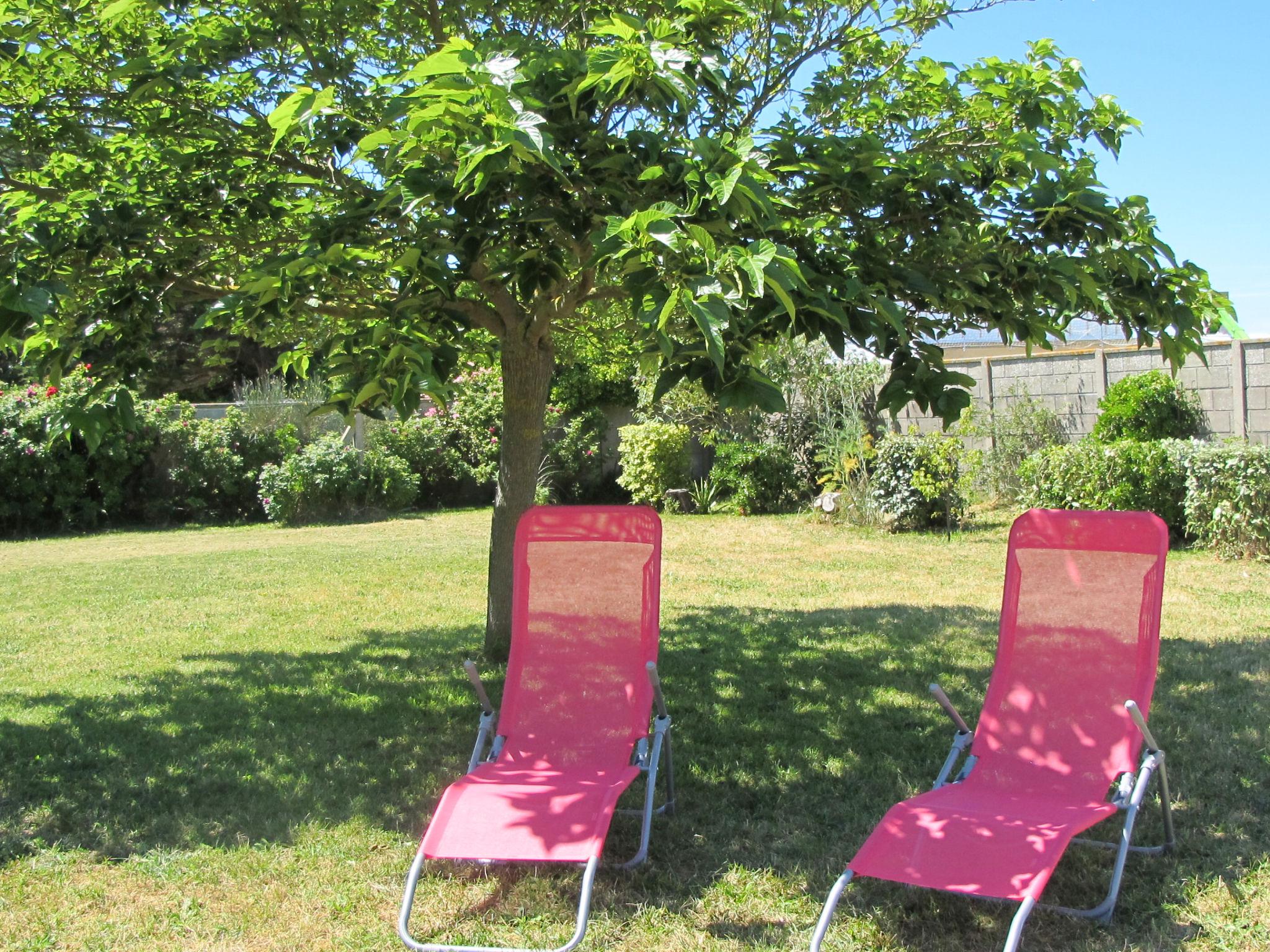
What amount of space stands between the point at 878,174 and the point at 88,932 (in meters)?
3.66

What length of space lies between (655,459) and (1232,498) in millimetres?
7552

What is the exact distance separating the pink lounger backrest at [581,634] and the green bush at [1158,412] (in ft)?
29.2

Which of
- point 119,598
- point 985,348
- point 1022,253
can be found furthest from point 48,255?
point 985,348

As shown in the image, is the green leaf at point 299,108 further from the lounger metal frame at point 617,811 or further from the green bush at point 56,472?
the green bush at point 56,472

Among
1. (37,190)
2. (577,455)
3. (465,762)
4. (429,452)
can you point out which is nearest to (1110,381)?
(577,455)

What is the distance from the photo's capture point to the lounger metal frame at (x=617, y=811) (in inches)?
127

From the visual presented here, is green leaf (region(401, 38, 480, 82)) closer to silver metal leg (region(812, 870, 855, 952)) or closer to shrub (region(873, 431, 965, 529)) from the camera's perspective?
silver metal leg (region(812, 870, 855, 952))

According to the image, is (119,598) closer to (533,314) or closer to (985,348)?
(533,314)

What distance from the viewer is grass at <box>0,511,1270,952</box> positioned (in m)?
3.49

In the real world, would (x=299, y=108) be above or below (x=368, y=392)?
above

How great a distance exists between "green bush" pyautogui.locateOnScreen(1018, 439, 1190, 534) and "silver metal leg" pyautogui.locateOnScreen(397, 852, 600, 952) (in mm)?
8141

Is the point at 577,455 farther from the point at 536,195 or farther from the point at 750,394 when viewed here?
the point at 750,394

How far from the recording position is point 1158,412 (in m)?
11.8

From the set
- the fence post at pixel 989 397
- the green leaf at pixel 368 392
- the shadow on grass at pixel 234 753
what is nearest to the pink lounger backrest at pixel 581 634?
the shadow on grass at pixel 234 753
